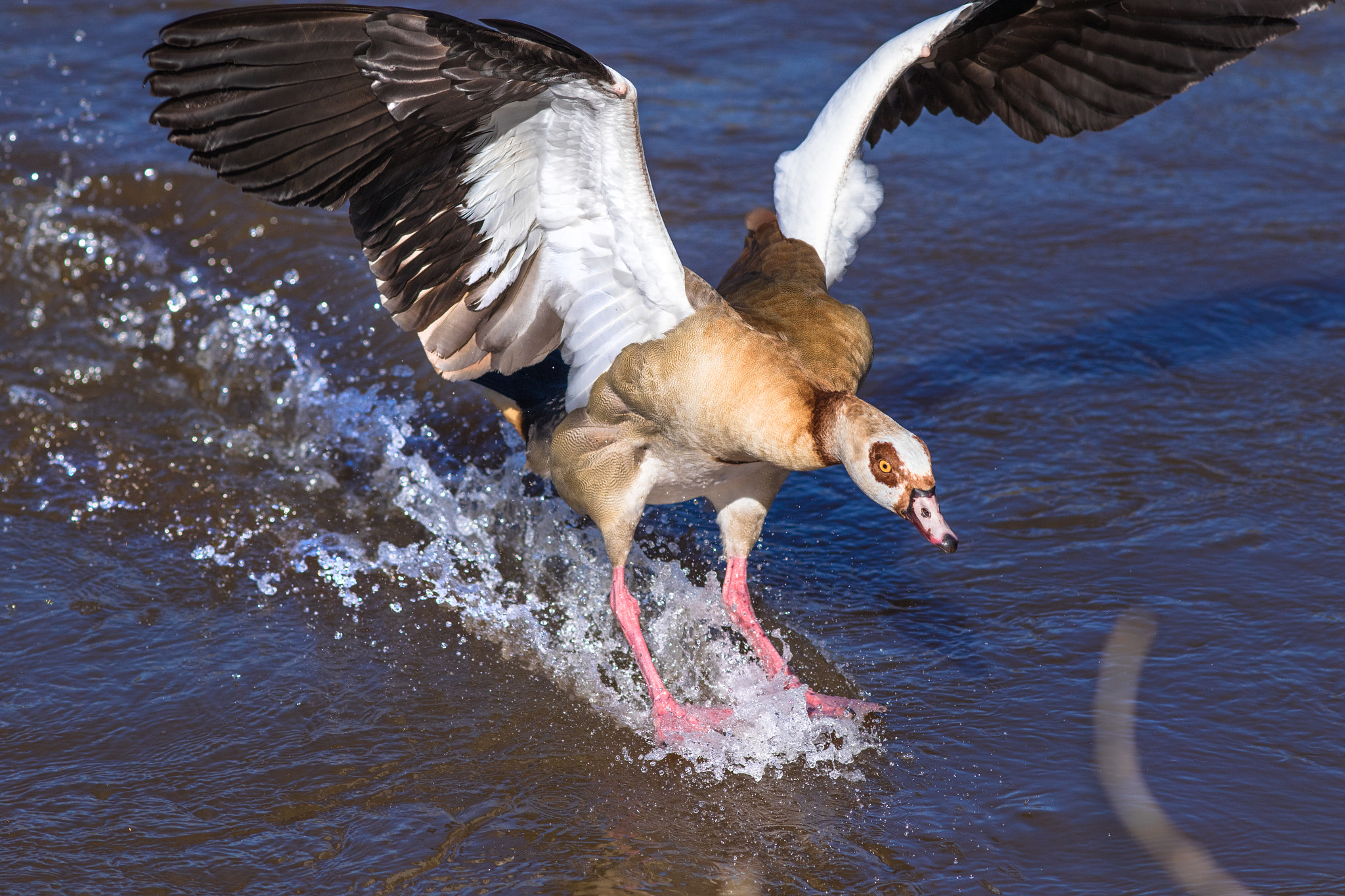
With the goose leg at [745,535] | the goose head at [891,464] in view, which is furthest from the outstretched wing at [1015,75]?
the goose head at [891,464]

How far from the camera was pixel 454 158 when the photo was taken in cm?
359

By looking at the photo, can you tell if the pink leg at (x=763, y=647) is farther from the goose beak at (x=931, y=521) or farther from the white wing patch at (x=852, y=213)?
the white wing patch at (x=852, y=213)

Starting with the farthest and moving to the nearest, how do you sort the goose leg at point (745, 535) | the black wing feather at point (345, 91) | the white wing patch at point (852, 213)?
the white wing patch at point (852, 213), the goose leg at point (745, 535), the black wing feather at point (345, 91)

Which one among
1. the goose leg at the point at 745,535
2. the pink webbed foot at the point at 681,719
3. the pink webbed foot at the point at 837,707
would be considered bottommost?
the pink webbed foot at the point at 681,719

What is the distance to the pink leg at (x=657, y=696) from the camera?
3.88m

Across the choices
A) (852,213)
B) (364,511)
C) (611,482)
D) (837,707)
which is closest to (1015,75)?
(852,213)

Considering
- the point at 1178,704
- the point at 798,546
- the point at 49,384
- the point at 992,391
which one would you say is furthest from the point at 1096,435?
the point at 49,384

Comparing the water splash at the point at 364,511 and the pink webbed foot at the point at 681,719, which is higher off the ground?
the water splash at the point at 364,511

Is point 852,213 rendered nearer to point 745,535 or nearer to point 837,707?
point 745,535

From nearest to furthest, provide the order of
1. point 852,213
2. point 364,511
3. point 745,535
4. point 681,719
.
→ 1. point 681,719
2. point 745,535
3. point 852,213
4. point 364,511

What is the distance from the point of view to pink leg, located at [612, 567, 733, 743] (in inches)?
153

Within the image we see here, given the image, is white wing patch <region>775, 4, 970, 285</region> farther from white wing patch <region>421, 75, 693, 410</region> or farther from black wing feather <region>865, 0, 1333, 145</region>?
white wing patch <region>421, 75, 693, 410</region>

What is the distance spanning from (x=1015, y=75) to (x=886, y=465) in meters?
1.77

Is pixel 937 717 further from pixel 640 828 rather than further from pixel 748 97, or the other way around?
pixel 748 97
